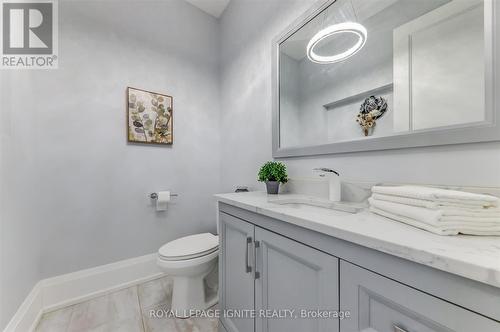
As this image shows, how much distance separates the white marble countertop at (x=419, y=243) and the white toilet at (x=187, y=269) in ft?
3.07

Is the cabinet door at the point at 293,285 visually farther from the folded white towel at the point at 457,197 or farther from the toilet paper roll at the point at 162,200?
the toilet paper roll at the point at 162,200

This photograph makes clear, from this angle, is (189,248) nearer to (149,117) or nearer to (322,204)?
(322,204)

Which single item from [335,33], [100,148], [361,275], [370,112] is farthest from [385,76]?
[100,148]

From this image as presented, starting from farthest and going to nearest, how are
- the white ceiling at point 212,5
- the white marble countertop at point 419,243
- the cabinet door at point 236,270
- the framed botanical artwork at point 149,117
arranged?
1. the white ceiling at point 212,5
2. the framed botanical artwork at point 149,117
3. the cabinet door at point 236,270
4. the white marble countertop at point 419,243

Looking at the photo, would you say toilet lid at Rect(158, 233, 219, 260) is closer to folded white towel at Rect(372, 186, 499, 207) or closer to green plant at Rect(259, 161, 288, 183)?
green plant at Rect(259, 161, 288, 183)

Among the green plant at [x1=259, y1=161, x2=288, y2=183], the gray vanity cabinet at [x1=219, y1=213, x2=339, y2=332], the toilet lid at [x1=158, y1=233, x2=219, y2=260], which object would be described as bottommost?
the toilet lid at [x1=158, y1=233, x2=219, y2=260]

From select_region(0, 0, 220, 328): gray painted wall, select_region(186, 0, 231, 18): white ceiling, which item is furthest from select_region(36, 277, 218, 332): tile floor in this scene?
select_region(186, 0, 231, 18): white ceiling

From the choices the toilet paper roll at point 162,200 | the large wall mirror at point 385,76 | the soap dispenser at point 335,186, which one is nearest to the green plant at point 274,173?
the large wall mirror at point 385,76

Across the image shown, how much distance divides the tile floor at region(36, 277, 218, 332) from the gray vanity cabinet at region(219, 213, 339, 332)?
14.0 inches

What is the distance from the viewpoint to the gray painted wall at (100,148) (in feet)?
3.87

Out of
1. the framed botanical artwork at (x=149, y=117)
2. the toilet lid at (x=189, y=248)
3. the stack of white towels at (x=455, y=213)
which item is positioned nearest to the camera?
the stack of white towels at (x=455, y=213)

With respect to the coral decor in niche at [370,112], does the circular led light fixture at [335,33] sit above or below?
above

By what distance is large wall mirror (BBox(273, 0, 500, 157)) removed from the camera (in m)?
0.66

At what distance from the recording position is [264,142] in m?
1.55
